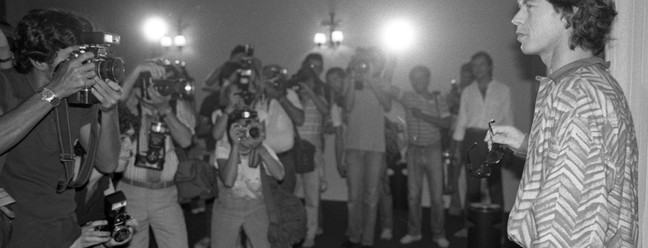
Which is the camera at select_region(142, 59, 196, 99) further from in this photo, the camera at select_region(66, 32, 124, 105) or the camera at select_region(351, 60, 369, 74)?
the camera at select_region(351, 60, 369, 74)

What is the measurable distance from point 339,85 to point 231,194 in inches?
143

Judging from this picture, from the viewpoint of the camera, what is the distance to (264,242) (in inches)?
145

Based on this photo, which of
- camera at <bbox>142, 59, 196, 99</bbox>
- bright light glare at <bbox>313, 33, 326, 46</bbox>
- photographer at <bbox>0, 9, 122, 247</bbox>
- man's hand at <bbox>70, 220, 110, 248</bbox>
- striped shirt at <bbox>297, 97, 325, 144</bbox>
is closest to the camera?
photographer at <bbox>0, 9, 122, 247</bbox>

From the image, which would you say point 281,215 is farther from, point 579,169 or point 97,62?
point 579,169

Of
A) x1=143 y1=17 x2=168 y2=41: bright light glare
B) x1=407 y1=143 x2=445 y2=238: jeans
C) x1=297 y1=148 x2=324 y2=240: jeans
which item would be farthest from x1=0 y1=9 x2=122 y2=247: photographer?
x1=143 y1=17 x2=168 y2=41: bright light glare

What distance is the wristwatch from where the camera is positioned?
2.07 meters

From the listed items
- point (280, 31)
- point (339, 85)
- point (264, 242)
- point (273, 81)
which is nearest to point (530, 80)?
point (339, 85)

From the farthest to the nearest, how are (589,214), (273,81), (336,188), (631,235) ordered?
1. (336,188)
2. (273,81)
3. (631,235)
4. (589,214)

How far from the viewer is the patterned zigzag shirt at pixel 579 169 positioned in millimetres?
1695

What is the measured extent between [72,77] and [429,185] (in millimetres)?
4482

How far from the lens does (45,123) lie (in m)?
2.27

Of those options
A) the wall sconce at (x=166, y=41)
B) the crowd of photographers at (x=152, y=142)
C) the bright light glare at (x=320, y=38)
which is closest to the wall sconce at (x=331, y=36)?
the bright light glare at (x=320, y=38)

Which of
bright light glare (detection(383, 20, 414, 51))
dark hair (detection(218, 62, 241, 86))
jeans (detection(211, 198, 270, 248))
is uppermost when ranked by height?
bright light glare (detection(383, 20, 414, 51))

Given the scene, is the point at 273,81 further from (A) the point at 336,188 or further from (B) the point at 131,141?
(A) the point at 336,188
